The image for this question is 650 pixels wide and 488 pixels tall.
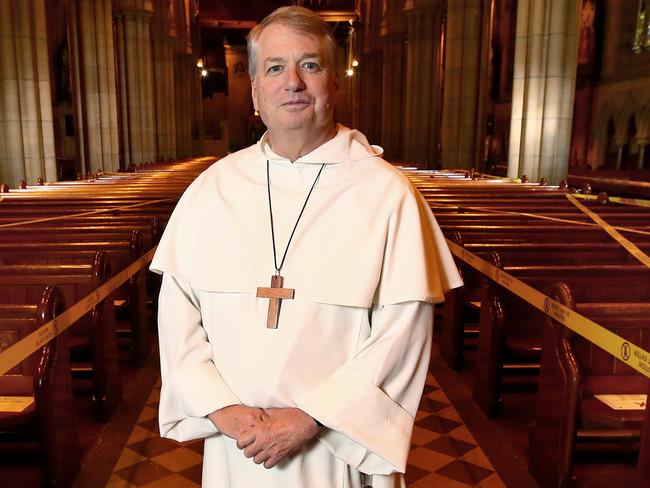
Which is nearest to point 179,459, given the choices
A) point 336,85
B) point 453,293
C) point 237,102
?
point 453,293

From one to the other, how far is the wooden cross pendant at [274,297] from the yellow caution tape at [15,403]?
230cm

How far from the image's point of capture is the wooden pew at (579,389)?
124 inches

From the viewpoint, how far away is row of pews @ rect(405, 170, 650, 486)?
3213 mm

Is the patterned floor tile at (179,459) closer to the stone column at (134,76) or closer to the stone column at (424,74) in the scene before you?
the stone column at (424,74)

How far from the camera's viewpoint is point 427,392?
483 cm

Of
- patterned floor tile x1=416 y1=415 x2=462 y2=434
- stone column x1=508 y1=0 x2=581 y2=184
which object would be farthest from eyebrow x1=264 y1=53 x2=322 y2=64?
stone column x1=508 y1=0 x2=581 y2=184

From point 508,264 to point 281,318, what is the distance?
3.26 m

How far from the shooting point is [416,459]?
12.4 ft

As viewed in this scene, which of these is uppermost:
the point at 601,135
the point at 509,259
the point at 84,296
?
the point at 601,135

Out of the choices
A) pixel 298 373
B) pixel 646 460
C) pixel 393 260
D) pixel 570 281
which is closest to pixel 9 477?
pixel 298 373

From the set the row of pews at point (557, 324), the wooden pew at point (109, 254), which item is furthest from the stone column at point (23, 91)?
the row of pews at point (557, 324)

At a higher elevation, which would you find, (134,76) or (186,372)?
(134,76)

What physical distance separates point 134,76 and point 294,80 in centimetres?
2212

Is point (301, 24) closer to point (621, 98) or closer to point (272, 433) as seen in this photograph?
point (272, 433)
